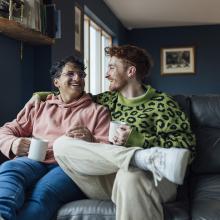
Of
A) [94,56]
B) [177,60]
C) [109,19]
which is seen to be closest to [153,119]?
[94,56]

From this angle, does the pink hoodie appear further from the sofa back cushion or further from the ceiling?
the ceiling

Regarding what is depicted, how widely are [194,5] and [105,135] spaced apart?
425 cm

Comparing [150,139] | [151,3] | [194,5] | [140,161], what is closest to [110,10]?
[151,3]

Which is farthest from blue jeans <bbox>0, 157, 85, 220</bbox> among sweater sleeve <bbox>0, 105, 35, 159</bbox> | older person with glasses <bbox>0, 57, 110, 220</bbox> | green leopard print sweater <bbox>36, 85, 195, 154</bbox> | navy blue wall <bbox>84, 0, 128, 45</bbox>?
navy blue wall <bbox>84, 0, 128, 45</bbox>

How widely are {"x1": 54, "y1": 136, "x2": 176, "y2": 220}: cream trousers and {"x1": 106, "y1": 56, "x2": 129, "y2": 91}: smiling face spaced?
0.55 metres

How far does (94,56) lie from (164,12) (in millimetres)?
1457

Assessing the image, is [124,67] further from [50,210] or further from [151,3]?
[151,3]

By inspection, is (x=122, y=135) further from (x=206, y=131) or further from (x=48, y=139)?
(x=206, y=131)

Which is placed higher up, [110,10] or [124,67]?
[110,10]

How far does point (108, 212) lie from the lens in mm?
1587

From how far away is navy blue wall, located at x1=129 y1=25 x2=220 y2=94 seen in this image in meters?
7.32

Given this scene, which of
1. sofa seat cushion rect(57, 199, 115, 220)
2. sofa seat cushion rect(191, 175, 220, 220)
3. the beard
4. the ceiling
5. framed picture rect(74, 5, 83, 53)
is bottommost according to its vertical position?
sofa seat cushion rect(57, 199, 115, 220)

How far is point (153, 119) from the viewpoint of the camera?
196 centimetres

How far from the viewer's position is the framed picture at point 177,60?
740 cm
